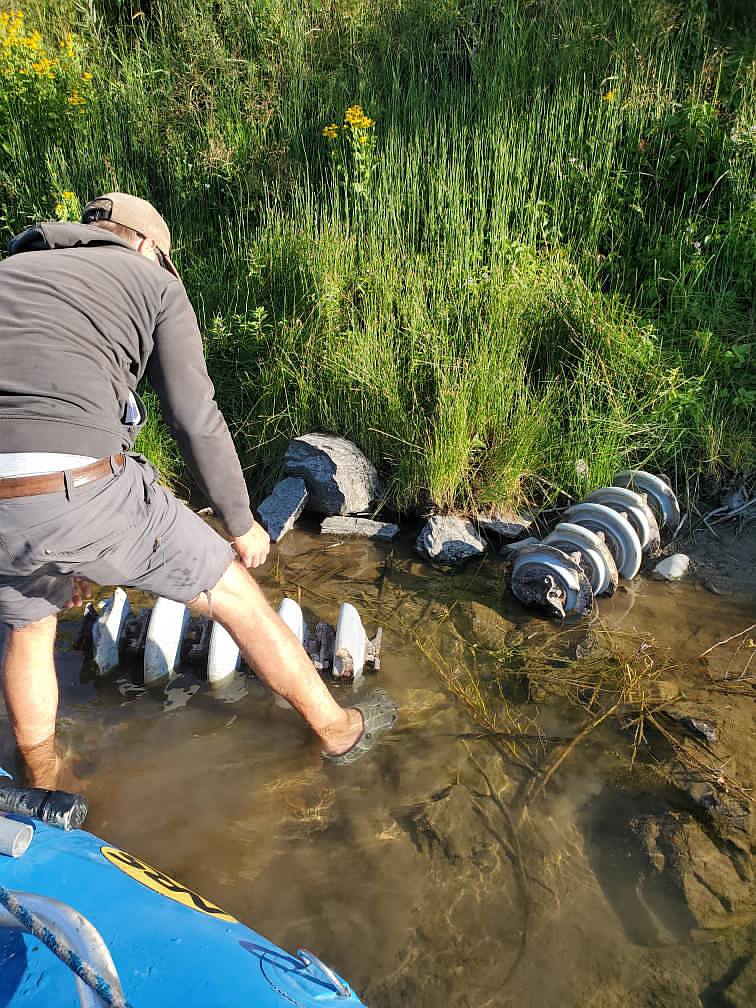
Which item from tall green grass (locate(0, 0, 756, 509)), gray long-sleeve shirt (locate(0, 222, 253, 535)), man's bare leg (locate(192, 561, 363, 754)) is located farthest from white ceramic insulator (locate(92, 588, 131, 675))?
tall green grass (locate(0, 0, 756, 509))

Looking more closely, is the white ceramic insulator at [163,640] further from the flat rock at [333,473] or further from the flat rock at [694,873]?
the flat rock at [694,873]

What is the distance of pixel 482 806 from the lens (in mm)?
2752

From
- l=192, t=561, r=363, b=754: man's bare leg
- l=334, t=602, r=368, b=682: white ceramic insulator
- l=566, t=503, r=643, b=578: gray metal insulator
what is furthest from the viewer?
l=566, t=503, r=643, b=578: gray metal insulator

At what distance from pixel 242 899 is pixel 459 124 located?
5.42 meters

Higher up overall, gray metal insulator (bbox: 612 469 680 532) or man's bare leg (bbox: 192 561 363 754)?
man's bare leg (bbox: 192 561 363 754)

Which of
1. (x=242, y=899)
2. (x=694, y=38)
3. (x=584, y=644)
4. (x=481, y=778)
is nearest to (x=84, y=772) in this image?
(x=242, y=899)

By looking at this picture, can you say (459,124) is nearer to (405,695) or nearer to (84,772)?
(405,695)

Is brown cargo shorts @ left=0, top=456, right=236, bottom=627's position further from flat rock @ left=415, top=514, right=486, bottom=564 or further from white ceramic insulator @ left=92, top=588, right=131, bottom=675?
flat rock @ left=415, top=514, right=486, bottom=564

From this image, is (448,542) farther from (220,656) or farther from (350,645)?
(220,656)

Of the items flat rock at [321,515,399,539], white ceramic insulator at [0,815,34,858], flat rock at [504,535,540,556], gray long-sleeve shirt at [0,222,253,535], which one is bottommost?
flat rock at [321,515,399,539]

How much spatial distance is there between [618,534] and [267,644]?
6.67ft

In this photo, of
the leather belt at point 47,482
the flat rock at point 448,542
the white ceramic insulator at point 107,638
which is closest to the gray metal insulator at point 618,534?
the flat rock at point 448,542

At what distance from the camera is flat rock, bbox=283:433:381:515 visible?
4484 millimetres

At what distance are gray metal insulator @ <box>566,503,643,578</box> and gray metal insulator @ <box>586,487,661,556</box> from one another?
81mm
